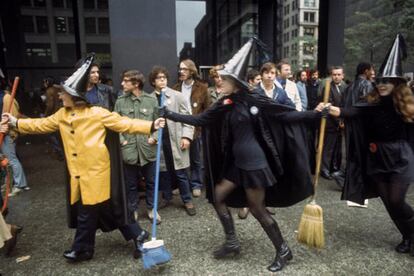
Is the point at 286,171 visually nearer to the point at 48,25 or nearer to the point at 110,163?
the point at 110,163

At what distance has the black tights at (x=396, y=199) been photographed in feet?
11.1

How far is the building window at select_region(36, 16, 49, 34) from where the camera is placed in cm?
1167

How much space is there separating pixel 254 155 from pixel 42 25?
37.2 ft

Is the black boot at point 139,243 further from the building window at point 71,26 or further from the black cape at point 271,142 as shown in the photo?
the building window at point 71,26

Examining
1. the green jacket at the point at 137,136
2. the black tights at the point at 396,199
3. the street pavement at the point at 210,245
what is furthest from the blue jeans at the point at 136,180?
the black tights at the point at 396,199

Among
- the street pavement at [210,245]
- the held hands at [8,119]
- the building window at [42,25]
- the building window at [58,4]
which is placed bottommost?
the street pavement at [210,245]

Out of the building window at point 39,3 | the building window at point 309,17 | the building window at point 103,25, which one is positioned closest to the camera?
the building window at point 103,25

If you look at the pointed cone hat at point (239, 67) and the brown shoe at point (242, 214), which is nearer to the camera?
the pointed cone hat at point (239, 67)

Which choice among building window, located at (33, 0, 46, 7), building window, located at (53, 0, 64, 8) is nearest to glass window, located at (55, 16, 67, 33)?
building window, located at (53, 0, 64, 8)

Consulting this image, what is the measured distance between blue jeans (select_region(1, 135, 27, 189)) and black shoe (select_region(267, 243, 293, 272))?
4.54 m

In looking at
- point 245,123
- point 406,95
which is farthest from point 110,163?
point 406,95

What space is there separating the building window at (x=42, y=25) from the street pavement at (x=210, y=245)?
843cm

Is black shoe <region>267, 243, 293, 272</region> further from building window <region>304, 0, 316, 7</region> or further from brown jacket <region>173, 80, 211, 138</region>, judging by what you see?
building window <region>304, 0, 316, 7</region>

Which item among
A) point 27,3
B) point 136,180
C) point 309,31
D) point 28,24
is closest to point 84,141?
point 136,180
